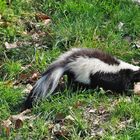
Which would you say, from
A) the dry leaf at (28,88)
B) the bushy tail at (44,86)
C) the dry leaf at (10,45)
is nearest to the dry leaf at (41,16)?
the dry leaf at (10,45)

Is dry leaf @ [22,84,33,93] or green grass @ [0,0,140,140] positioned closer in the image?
green grass @ [0,0,140,140]

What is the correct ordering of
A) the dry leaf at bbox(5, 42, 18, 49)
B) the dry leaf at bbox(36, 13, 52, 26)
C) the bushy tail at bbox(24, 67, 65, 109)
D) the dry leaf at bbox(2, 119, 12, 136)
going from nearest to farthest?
the dry leaf at bbox(2, 119, 12, 136), the bushy tail at bbox(24, 67, 65, 109), the dry leaf at bbox(5, 42, 18, 49), the dry leaf at bbox(36, 13, 52, 26)

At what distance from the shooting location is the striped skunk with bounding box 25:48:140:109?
596 centimetres

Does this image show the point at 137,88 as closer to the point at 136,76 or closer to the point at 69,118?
the point at 136,76

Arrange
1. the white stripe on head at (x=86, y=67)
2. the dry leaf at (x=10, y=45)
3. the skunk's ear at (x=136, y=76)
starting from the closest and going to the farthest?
the white stripe on head at (x=86, y=67) < the skunk's ear at (x=136, y=76) < the dry leaf at (x=10, y=45)

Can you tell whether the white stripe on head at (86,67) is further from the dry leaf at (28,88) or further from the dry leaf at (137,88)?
the dry leaf at (28,88)

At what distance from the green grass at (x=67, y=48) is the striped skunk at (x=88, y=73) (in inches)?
5.2

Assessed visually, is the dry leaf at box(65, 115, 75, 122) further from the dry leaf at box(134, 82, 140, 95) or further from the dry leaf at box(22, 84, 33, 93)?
the dry leaf at box(134, 82, 140, 95)

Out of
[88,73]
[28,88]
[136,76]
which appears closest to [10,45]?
[28,88]

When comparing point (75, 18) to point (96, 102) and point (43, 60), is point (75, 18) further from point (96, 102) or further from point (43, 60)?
point (96, 102)

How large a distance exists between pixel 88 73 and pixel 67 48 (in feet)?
3.13

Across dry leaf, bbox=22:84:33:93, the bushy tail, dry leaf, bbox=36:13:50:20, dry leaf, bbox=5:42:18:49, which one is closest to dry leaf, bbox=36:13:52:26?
dry leaf, bbox=36:13:50:20

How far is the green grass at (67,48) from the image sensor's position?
5.57 meters

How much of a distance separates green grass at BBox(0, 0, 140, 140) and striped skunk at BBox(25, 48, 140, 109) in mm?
132
